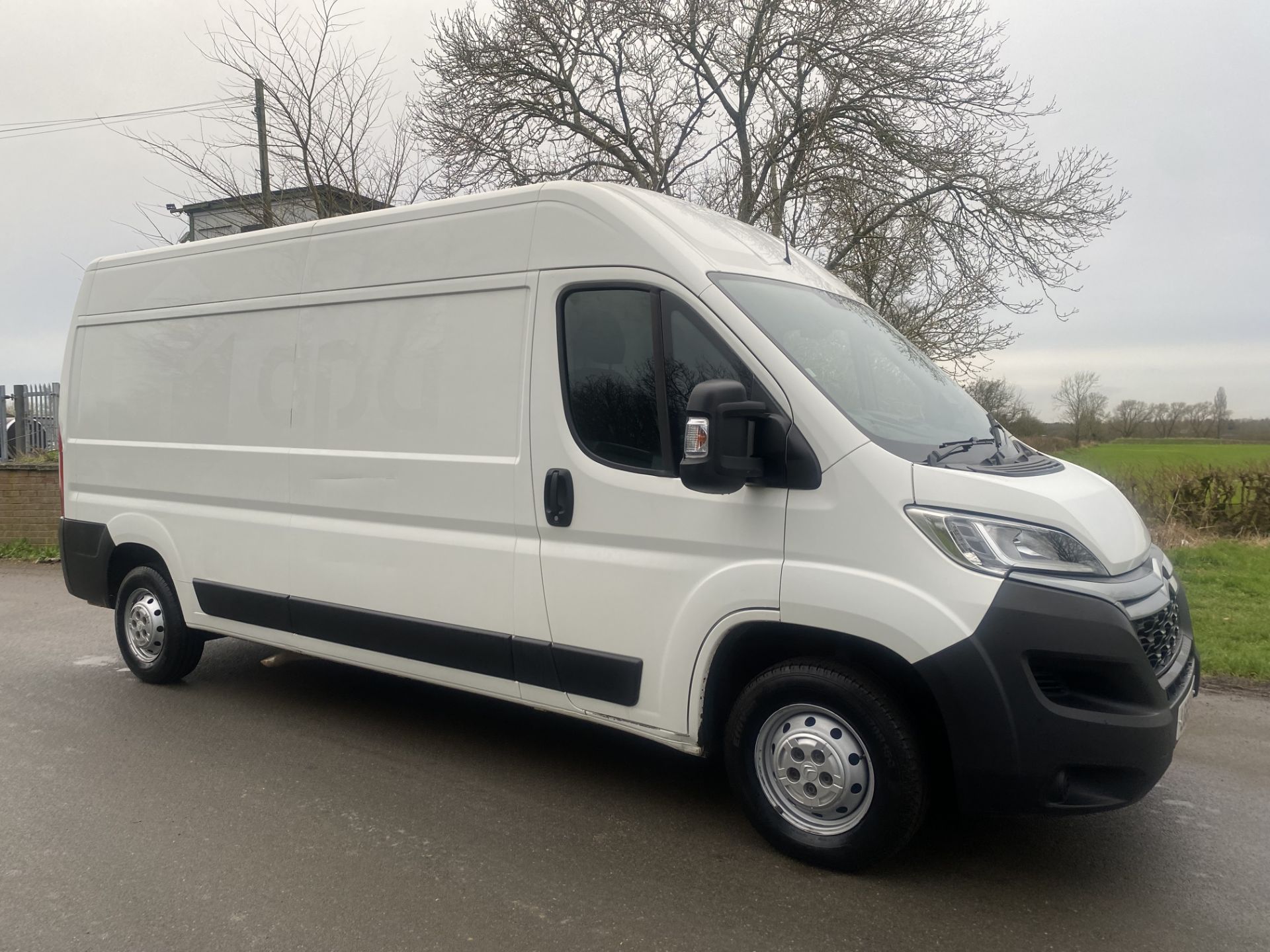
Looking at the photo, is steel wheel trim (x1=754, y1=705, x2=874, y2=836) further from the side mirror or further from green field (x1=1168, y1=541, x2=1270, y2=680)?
green field (x1=1168, y1=541, x2=1270, y2=680)

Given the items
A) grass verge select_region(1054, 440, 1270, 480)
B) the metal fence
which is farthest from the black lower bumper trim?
the metal fence

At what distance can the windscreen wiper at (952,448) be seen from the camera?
3447 millimetres

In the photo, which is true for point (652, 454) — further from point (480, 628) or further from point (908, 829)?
point (908, 829)

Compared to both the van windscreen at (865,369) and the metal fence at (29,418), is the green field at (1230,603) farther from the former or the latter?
the metal fence at (29,418)

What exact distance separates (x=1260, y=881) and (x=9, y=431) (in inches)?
698

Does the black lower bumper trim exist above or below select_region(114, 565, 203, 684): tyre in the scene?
above

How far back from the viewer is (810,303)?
166 inches

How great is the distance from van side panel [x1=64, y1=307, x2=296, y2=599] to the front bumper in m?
3.44

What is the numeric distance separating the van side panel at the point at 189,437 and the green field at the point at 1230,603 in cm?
554

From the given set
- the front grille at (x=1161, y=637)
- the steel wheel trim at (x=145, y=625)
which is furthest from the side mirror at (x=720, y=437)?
the steel wheel trim at (x=145, y=625)

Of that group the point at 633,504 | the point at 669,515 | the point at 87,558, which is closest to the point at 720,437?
the point at 669,515

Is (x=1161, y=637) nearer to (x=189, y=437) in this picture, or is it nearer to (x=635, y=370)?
(x=635, y=370)

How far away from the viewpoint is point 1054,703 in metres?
3.15

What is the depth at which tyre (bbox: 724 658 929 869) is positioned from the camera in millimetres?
3365
